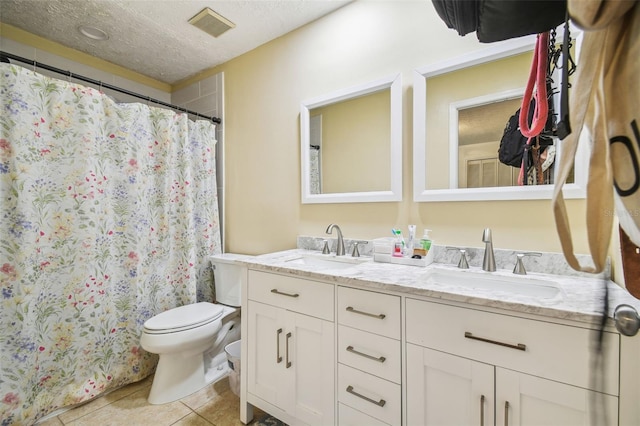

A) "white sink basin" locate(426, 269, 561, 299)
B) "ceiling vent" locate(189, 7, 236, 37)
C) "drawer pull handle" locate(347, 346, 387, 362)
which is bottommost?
"drawer pull handle" locate(347, 346, 387, 362)

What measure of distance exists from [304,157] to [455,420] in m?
1.52

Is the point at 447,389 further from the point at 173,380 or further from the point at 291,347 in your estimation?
the point at 173,380

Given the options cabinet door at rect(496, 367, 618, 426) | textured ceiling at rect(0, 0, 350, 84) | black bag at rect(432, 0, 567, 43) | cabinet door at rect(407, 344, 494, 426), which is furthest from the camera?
textured ceiling at rect(0, 0, 350, 84)

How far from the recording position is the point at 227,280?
7.00ft

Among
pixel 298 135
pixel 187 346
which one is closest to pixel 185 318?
pixel 187 346

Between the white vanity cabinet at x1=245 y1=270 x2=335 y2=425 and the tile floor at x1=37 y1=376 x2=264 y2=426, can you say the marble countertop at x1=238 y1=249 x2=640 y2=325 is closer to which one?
the white vanity cabinet at x1=245 y1=270 x2=335 y2=425

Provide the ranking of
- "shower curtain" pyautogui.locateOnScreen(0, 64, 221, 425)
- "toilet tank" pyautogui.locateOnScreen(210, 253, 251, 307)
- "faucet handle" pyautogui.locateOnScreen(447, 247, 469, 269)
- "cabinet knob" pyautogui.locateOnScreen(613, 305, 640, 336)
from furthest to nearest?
"toilet tank" pyautogui.locateOnScreen(210, 253, 251, 307) → "shower curtain" pyautogui.locateOnScreen(0, 64, 221, 425) → "faucet handle" pyautogui.locateOnScreen(447, 247, 469, 269) → "cabinet knob" pyautogui.locateOnScreen(613, 305, 640, 336)

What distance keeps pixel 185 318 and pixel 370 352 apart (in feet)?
4.05

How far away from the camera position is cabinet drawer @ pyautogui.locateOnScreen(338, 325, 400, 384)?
1029 millimetres

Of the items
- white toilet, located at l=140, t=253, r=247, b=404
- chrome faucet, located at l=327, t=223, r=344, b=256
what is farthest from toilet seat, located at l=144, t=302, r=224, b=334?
chrome faucet, located at l=327, t=223, r=344, b=256

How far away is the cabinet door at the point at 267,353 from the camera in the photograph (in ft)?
4.40

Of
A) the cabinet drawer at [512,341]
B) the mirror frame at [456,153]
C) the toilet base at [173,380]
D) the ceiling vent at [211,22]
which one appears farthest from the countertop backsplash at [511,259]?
the ceiling vent at [211,22]

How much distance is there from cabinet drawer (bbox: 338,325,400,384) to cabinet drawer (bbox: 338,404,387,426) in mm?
177

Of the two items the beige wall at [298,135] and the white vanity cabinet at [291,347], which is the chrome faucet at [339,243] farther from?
the white vanity cabinet at [291,347]
